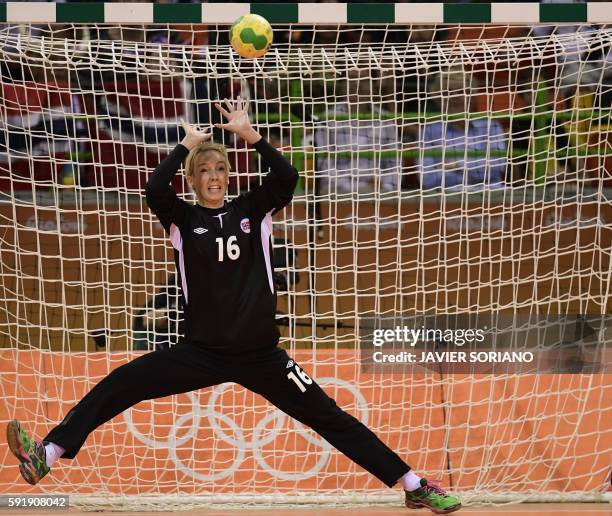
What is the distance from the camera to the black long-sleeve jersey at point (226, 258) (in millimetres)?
4039

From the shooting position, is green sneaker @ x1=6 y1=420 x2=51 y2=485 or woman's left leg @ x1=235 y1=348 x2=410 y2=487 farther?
woman's left leg @ x1=235 y1=348 x2=410 y2=487

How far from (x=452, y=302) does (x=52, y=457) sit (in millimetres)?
4269

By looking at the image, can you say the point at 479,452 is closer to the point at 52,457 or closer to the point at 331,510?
the point at 331,510

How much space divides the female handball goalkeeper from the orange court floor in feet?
2.51

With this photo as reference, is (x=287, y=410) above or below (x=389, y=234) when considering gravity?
below

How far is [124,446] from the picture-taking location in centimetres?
538

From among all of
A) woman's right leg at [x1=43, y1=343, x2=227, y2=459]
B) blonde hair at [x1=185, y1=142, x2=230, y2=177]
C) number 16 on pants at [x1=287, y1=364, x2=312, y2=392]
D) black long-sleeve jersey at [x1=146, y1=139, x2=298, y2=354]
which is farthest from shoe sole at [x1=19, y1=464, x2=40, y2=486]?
blonde hair at [x1=185, y1=142, x2=230, y2=177]

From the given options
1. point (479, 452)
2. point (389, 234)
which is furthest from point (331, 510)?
point (389, 234)

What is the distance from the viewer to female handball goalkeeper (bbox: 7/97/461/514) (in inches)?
158

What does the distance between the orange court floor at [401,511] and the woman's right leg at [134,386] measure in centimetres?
107

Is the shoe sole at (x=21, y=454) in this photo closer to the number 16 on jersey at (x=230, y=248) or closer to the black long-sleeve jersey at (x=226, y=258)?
the black long-sleeve jersey at (x=226, y=258)

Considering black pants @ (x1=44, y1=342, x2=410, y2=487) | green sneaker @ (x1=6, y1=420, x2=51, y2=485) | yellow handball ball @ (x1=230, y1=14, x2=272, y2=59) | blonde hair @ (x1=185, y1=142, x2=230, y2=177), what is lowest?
green sneaker @ (x1=6, y1=420, x2=51, y2=485)

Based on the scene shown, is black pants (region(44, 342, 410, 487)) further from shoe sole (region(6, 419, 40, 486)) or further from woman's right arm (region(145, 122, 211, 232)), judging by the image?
woman's right arm (region(145, 122, 211, 232))

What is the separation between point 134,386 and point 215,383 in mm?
361
